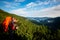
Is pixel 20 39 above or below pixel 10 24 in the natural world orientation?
below

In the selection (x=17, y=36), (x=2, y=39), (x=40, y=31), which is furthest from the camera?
(x=40, y=31)

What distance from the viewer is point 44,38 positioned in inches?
2970

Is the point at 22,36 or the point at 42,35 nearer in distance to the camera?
the point at 22,36

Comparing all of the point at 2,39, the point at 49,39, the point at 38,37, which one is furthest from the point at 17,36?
the point at 49,39

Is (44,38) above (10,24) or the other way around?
the other way around

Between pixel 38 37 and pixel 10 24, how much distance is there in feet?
154

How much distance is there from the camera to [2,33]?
229 ft

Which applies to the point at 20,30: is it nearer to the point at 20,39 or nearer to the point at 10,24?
the point at 20,39

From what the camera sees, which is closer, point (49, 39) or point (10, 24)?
point (10, 24)

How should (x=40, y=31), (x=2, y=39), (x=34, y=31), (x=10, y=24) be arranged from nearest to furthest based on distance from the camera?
(x=10, y=24)
(x=2, y=39)
(x=40, y=31)
(x=34, y=31)

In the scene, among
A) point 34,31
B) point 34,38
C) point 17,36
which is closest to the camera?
point 17,36

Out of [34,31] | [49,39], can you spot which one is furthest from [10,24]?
[34,31]

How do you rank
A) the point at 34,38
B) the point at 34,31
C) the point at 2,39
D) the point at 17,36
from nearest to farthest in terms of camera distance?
the point at 2,39 → the point at 17,36 → the point at 34,38 → the point at 34,31

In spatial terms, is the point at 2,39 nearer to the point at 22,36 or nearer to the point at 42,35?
the point at 22,36
